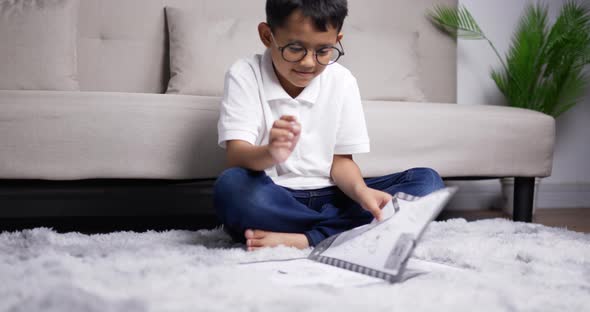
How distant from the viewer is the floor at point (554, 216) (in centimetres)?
196

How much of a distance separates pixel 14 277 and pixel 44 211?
131cm

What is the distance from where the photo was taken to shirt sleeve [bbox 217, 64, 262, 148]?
44.9 inches

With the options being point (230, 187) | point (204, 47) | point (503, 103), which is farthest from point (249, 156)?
point (503, 103)

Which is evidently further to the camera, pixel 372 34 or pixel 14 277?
pixel 372 34

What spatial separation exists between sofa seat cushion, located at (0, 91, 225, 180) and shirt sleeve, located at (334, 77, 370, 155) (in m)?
0.38

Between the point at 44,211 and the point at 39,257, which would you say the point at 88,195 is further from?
the point at 39,257

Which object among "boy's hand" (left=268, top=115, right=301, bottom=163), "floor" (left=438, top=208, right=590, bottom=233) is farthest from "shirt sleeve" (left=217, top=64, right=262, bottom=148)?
"floor" (left=438, top=208, right=590, bottom=233)

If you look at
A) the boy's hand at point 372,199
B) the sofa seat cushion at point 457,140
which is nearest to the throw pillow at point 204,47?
the sofa seat cushion at point 457,140

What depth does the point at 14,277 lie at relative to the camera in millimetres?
839

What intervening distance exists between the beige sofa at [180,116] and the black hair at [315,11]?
47cm

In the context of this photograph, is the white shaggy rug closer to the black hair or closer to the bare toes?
the bare toes

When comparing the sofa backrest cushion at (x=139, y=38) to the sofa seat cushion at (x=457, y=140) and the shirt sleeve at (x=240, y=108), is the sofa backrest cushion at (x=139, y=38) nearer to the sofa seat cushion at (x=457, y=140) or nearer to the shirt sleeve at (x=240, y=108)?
the sofa seat cushion at (x=457, y=140)

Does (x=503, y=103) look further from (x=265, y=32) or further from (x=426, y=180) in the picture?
(x=265, y=32)

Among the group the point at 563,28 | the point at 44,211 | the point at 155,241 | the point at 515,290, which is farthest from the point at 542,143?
the point at 44,211
